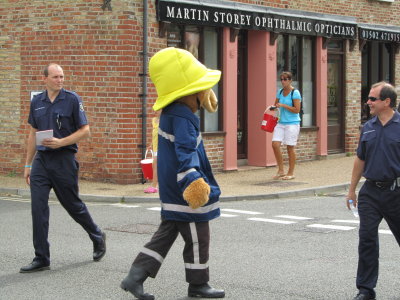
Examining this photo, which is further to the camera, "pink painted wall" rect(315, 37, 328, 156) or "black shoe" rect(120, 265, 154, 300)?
"pink painted wall" rect(315, 37, 328, 156)

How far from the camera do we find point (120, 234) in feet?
32.2

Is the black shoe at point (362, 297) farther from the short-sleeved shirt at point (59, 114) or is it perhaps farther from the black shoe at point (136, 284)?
the short-sleeved shirt at point (59, 114)

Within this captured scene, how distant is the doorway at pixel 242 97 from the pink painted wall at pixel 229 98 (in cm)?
87

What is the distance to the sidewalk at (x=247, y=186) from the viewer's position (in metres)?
13.3

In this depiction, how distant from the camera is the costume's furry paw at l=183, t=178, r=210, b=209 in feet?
19.7

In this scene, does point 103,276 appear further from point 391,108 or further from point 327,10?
point 327,10

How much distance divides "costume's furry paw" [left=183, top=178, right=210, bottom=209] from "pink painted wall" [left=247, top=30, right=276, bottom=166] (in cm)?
1189

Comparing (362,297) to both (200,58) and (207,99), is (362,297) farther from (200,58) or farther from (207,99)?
(200,58)

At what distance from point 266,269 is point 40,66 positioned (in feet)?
30.4

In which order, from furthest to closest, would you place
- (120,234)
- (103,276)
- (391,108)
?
(120,234) < (103,276) < (391,108)

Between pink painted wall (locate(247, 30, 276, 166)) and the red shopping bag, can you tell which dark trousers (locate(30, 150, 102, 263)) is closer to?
the red shopping bag

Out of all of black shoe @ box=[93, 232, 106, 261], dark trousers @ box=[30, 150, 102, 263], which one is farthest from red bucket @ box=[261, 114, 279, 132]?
dark trousers @ box=[30, 150, 102, 263]

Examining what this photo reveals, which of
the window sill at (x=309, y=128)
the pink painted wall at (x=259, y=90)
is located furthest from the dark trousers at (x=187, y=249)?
the window sill at (x=309, y=128)

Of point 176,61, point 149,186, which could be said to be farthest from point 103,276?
point 149,186
